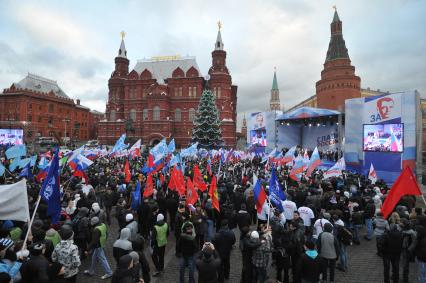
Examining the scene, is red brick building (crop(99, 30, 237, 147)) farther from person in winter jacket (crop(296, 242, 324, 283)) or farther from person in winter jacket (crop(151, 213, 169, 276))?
person in winter jacket (crop(296, 242, 324, 283))

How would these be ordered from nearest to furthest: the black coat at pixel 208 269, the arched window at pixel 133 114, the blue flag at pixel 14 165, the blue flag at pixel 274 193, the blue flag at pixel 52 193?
the black coat at pixel 208 269, the blue flag at pixel 52 193, the blue flag at pixel 274 193, the blue flag at pixel 14 165, the arched window at pixel 133 114

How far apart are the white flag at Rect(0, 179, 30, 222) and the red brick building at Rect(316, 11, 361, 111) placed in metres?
67.7

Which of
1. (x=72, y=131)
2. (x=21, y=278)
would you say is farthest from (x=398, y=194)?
(x=72, y=131)

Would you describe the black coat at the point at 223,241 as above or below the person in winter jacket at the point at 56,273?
below

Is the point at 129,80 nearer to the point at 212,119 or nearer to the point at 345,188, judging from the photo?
the point at 212,119

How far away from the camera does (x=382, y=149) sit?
21.3 meters

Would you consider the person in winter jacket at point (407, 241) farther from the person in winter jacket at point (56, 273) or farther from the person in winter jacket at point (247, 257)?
the person in winter jacket at point (56, 273)

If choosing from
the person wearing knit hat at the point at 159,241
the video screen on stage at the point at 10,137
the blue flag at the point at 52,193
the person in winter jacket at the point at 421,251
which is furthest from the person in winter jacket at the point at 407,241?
the video screen on stage at the point at 10,137

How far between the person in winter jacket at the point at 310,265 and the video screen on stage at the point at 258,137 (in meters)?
35.1

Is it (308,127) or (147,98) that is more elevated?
(147,98)

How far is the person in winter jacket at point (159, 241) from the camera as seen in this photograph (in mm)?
6914

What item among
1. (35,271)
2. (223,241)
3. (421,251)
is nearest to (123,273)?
(35,271)

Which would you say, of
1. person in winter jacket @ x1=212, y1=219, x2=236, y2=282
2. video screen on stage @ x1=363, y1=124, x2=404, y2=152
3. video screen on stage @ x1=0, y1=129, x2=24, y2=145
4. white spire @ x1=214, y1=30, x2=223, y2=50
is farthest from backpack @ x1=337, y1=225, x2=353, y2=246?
white spire @ x1=214, y1=30, x2=223, y2=50

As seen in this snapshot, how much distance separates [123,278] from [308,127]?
36.0 meters
